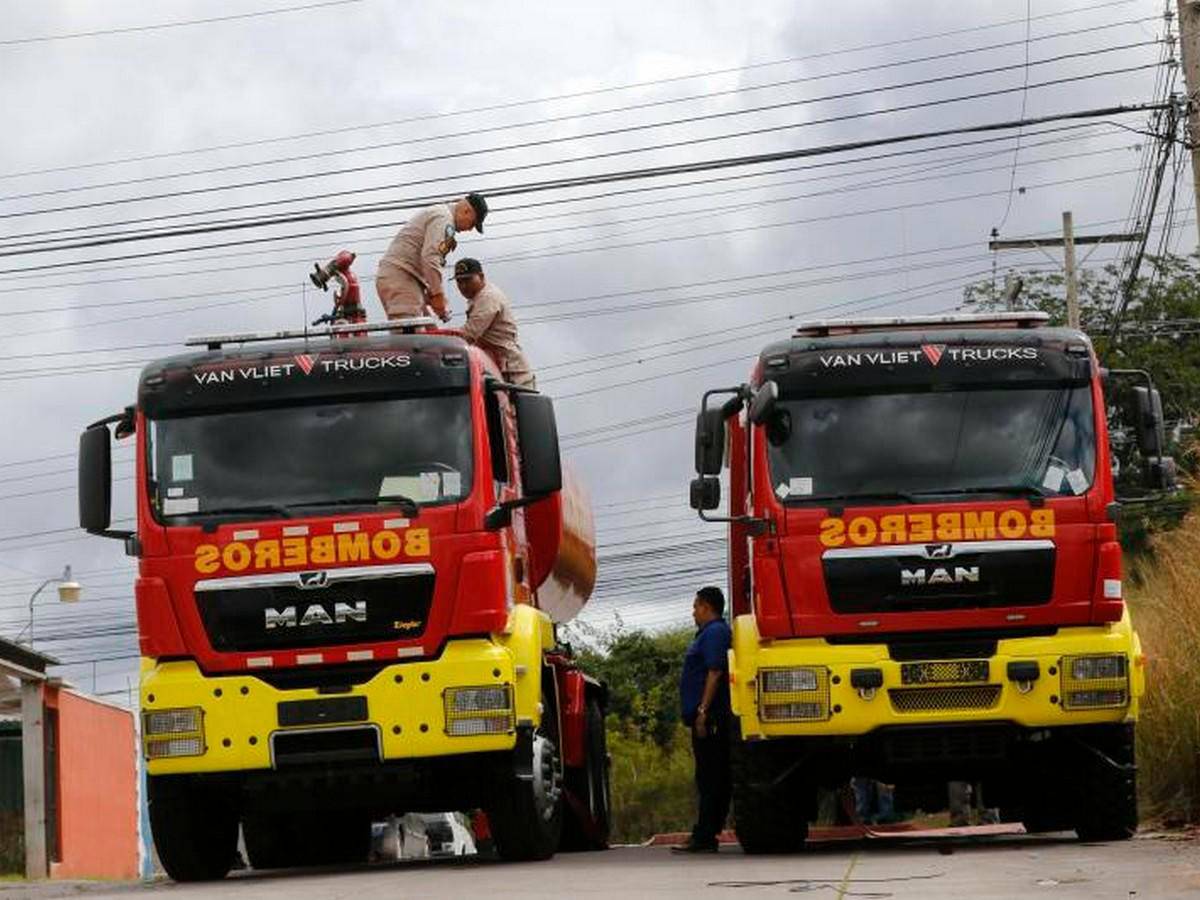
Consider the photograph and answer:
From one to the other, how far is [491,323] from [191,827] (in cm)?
419

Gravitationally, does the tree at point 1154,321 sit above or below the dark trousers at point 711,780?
above

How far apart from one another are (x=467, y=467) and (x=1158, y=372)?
4014 centimetres

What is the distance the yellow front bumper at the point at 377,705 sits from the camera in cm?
1389

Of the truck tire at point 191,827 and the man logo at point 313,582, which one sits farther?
the truck tire at point 191,827

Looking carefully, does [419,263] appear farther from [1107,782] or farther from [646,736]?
[646,736]

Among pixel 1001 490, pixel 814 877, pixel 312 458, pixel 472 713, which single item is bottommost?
pixel 814 877

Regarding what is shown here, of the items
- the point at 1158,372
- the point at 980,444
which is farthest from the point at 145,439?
the point at 1158,372

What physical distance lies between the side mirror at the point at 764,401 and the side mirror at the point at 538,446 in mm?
1275

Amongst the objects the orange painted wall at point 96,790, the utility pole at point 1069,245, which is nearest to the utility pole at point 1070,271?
the utility pole at point 1069,245

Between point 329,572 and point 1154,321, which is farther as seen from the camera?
point 1154,321

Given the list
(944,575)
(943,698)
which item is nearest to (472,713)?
(943,698)

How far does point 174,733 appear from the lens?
1402 centimetres

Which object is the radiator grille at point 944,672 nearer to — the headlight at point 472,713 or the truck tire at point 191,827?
the headlight at point 472,713

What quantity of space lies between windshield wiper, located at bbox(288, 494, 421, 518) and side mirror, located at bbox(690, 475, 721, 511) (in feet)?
6.08
